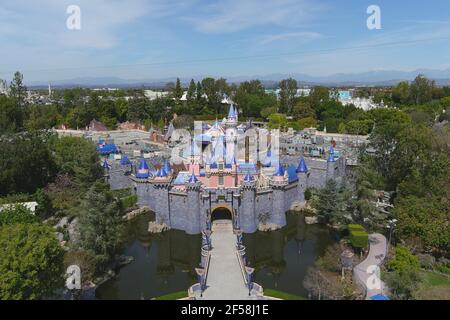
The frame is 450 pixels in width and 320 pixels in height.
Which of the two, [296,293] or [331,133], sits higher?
[331,133]

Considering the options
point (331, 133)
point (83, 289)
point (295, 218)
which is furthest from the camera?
point (331, 133)

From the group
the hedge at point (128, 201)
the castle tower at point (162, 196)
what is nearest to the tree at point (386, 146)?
the castle tower at point (162, 196)

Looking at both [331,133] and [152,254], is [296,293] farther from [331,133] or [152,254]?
[331,133]

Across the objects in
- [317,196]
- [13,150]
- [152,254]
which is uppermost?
[13,150]

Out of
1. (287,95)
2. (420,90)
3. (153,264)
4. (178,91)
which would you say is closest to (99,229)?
(153,264)

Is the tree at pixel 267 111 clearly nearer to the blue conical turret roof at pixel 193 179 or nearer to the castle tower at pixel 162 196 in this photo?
the castle tower at pixel 162 196

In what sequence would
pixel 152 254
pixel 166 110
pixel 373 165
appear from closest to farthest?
pixel 152 254, pixel 373 165, pixel 166 110
